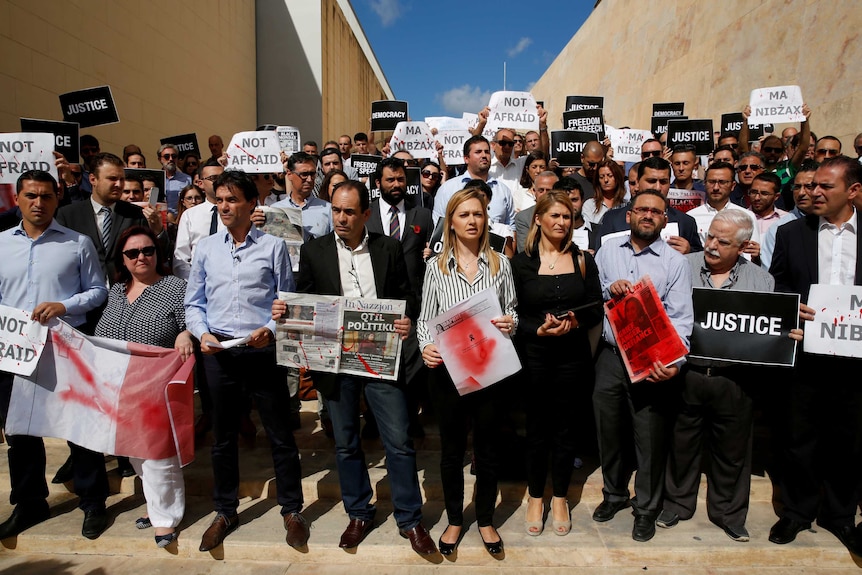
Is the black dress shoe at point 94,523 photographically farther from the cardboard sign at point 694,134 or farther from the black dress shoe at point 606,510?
the cardboard sign at point 694,134

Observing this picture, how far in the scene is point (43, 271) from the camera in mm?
3713

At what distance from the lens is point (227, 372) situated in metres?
3.60

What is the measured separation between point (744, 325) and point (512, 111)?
4628mm

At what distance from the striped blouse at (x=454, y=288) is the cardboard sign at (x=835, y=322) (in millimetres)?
1935

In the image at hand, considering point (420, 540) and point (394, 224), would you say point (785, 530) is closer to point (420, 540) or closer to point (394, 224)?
point (420, 540)

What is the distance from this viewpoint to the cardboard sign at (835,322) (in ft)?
11.0

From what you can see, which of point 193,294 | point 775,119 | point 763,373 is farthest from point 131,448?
point 775,119

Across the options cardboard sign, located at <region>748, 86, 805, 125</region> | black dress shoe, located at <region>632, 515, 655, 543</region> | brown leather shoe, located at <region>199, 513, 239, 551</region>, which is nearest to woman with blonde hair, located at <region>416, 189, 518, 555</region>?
black dress shoe, located at <region>632, 515, 655, 543</region>

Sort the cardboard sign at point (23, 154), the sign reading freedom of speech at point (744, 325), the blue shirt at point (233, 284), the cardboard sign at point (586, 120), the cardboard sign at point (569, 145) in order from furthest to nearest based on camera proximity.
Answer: the cardboard sign at point (586, 120) → the cardboard sign at point (569, 145) → the cardboard sign at point (23, 154) → the blue shirt at point (233, 284) → the sign reading freedom of speech at point (744, 325)

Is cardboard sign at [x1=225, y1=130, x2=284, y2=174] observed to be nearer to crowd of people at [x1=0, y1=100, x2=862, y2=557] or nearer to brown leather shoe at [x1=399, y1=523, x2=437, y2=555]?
crowd of people at [x1=0, y1=100, x2=862, y2=557]

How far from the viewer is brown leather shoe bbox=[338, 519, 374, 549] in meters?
3.64

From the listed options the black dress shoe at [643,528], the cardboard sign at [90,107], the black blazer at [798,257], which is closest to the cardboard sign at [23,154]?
the cardboard sign at [90,107]

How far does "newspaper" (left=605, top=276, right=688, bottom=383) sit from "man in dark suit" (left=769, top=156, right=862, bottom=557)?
0.95 meters

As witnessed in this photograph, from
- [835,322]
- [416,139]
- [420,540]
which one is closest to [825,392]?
[835,322]
